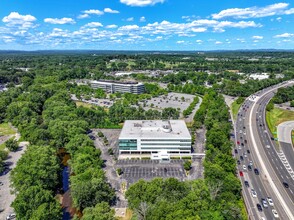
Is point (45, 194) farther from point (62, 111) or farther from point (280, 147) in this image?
point (280, 147)

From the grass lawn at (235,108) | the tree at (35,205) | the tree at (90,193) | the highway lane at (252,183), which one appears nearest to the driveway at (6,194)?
the tree at (35,205)

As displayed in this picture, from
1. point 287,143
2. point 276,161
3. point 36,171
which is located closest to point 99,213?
point 36,171

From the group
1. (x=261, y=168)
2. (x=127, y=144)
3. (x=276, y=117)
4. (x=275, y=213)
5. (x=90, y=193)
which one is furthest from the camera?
(x=276, y=117)

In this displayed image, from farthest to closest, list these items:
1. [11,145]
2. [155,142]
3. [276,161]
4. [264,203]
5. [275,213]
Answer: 1. [11,145]
2. [155,142]
3. [276,161]
4. [264,203]
5. [275,213]

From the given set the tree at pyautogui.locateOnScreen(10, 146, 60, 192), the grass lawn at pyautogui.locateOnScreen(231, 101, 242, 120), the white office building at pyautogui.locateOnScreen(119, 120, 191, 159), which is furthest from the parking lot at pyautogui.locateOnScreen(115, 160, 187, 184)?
the grass lawn at pyautogui.locateOnScreen(231, 101, 242, 120)

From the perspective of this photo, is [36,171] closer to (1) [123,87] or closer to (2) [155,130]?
(2) [155,130]

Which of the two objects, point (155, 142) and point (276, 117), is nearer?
point (155, 142)
